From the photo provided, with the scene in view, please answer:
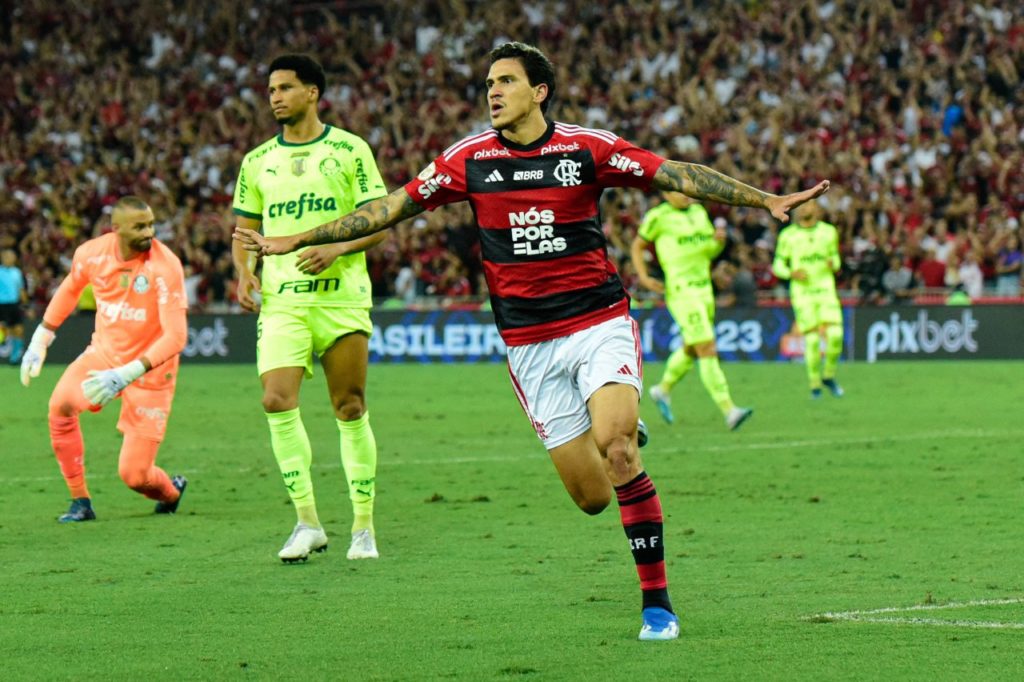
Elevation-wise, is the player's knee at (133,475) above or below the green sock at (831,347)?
above

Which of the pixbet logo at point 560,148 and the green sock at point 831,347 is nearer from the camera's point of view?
the pixbet logo at point 560,148

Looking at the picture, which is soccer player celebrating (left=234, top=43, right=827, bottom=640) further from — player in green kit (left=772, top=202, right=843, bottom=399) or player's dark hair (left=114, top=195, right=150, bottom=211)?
player in green kit (left=772, top=202, right=843, bottom=399)

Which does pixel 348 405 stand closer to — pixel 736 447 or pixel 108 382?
pixel 108 382

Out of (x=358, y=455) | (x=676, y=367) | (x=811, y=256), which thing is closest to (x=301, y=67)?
(x=358, y=455)

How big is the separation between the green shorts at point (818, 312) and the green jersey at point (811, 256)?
8 centimetres

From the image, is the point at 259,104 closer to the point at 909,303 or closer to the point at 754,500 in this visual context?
the point at 909,303

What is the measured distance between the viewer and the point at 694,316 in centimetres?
1683

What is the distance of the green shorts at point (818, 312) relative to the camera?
67.9 ft

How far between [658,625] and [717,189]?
174 cm

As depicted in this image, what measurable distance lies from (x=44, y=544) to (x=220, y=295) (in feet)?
76.9

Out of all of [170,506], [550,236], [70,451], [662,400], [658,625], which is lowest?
[662,400]

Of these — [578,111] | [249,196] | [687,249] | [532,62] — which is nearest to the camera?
[532,62]

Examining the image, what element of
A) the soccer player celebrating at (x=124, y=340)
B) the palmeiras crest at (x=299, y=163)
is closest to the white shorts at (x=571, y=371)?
the palmeiras crest at (x=299, y=163)

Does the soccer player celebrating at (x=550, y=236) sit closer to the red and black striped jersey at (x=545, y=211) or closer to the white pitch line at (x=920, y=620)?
the red and black striped jersey at (x=545, y=211)
